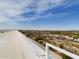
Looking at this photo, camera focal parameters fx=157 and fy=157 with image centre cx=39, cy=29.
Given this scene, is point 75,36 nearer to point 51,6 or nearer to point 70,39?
point 70,39

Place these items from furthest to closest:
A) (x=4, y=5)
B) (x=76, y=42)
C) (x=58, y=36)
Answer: (x=4, y=5) < (x=58, y=36) < (x=76, y=42)

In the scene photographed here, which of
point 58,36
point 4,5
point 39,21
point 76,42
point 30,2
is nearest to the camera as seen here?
point 76,42

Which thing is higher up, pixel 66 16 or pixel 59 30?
pixel 66 16

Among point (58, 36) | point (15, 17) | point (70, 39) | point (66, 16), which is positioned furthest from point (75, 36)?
point (15, 17)

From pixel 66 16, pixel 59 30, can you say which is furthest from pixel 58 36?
pixel 66 16

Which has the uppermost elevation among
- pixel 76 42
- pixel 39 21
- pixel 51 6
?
pixel 51 6

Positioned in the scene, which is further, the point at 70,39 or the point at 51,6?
the point at 51,6

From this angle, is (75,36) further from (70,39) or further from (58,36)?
(58,36)

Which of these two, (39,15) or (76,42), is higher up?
(39,15)

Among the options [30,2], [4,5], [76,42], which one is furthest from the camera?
[4,5]
